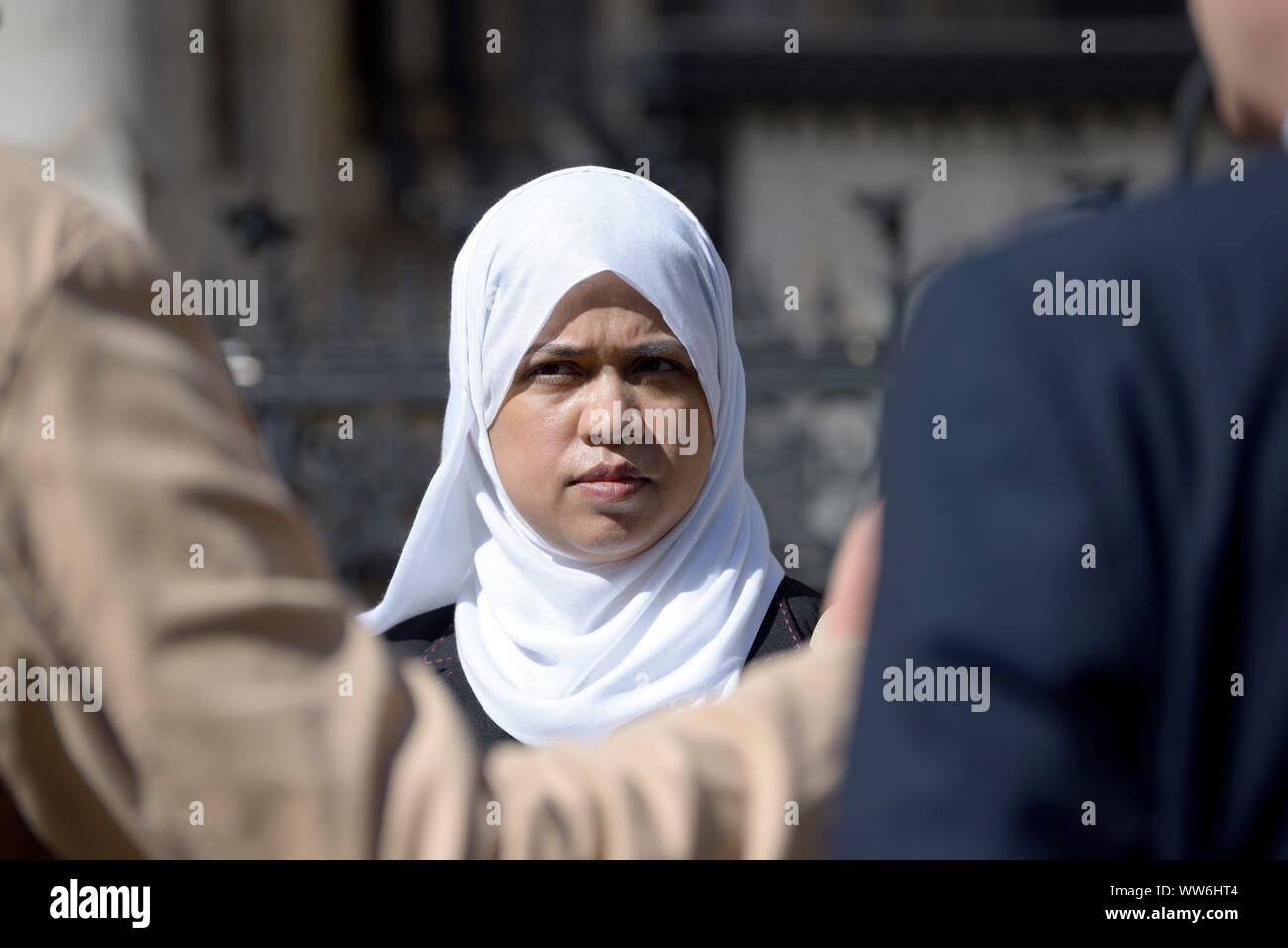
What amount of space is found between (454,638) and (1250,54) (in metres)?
1.57

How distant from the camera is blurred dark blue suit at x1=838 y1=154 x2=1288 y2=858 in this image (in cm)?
83

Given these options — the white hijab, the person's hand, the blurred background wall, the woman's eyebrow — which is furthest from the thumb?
the woman's eyebrow

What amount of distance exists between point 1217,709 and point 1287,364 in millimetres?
175

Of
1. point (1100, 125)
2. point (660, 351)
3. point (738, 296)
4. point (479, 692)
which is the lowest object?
point (479, 692)

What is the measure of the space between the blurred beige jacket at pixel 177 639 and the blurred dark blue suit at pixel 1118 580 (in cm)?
Result: 20

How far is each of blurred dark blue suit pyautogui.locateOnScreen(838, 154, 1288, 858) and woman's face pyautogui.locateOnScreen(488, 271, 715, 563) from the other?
129cm

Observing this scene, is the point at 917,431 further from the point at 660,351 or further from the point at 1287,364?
the point at 660,351

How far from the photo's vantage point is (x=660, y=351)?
2.18 metres

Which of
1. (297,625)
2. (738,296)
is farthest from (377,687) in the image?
(738,296)

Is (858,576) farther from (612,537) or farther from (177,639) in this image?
(612,537)

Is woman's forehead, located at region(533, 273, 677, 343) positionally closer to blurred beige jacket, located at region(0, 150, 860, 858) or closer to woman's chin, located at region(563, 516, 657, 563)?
woman's chin, located at region(563, 516, 657, 563)

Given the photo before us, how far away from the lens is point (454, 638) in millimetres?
2303

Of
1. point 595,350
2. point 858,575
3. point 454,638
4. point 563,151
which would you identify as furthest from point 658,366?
point 563,151

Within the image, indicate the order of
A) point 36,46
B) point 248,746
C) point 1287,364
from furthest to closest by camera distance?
point 36,46 → point 248,746 → point 1287,364
